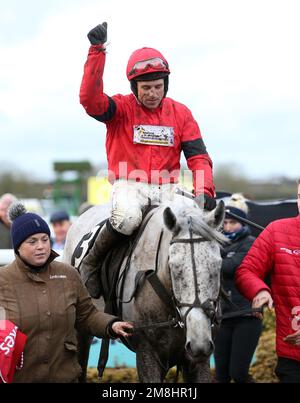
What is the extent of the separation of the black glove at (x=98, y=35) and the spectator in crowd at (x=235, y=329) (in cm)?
256

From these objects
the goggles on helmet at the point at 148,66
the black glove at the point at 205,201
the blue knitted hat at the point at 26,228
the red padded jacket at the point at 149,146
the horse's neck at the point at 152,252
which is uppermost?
the goggles on helmet at the point at 148,66

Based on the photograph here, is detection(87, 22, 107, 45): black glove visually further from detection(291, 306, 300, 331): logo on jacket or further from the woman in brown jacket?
detection(291, 306, 300, 331): logo on jacket

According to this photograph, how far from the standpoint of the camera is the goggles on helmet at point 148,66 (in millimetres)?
5168

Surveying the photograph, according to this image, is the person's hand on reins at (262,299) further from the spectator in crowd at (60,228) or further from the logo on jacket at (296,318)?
the spectator in crowd at (60,228)

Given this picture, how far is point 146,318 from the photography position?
4.93 m

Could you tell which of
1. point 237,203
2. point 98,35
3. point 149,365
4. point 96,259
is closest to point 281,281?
point 149,365

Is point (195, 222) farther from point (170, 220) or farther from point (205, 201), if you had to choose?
point (205, 201)

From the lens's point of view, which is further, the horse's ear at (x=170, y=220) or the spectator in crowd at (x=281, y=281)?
the spectator in crowd at (x=281, y=281)

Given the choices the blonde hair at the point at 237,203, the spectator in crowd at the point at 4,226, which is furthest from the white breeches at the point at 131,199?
the spectator in crowd at the point at 4,226

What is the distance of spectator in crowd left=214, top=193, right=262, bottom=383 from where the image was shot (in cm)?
687
